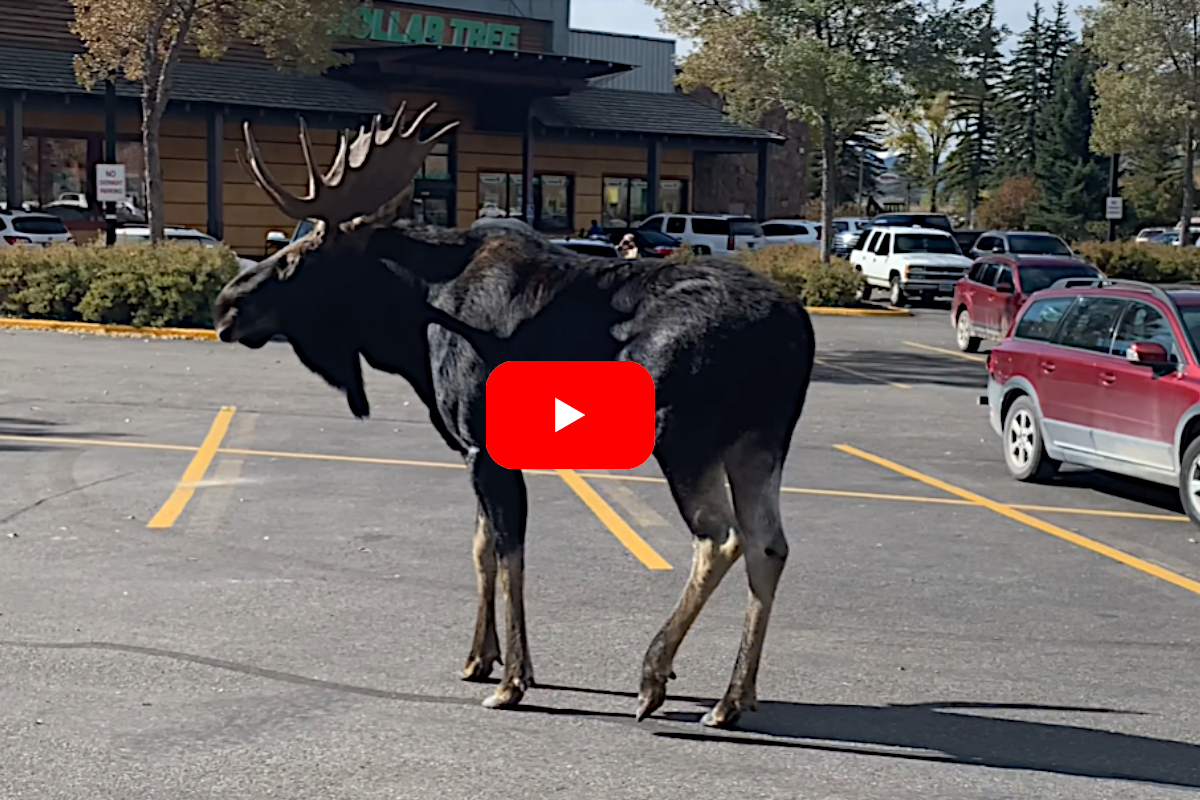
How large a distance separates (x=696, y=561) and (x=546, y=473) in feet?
21.0

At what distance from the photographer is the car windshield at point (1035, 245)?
137 ft

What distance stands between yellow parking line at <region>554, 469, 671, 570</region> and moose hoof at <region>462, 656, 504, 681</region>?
2.58m

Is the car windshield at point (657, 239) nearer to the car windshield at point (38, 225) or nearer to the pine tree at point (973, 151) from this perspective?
the car windshield at point (38, 225)

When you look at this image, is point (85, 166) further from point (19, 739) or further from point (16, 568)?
point (19, 739)

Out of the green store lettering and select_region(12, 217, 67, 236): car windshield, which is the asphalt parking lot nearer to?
select_region(12, 217, 67, 236): car windshield

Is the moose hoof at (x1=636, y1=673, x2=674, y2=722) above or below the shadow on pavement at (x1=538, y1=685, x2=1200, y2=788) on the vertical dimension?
above

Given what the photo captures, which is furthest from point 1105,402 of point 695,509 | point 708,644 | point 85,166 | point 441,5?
point 441,5

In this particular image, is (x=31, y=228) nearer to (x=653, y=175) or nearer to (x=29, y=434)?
(x=653, y=175)

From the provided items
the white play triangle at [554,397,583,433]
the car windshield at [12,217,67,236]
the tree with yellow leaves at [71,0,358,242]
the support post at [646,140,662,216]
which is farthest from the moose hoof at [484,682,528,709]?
the support post at [646,140,662,216]

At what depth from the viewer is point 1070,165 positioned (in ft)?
234

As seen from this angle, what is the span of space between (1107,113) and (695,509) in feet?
133

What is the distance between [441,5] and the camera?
51531 millimetres

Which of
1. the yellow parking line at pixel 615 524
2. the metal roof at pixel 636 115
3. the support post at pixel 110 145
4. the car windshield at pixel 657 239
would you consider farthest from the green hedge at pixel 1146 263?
the yellow parking line at pixel 615 524

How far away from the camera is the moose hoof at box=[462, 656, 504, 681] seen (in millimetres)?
7059
